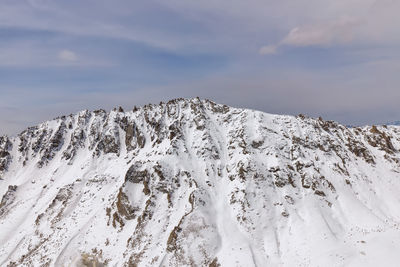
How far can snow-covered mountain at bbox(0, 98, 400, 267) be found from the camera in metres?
43.2

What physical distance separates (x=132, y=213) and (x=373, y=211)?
4816cm

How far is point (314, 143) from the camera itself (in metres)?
62.5

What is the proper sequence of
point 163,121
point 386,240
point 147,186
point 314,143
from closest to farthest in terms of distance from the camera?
point 386,240 → point 147,186 → point 314,143 → point 163,121

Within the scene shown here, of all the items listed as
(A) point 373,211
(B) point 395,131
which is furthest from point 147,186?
(B) point 395,131

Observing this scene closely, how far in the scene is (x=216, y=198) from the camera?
5416cm

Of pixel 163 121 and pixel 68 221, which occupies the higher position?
pixel 163 121

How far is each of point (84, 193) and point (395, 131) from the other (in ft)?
286

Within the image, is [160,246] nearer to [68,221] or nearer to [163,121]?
[68,221]

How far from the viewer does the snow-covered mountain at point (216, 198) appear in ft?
142

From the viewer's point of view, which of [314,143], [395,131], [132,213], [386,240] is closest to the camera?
[386,240]

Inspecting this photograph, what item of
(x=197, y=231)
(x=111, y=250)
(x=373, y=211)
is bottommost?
(x=111, y=250)

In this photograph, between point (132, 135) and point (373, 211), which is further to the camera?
point (132, 135)

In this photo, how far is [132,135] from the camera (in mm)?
81188

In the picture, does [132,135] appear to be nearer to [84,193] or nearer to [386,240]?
[84,193]
